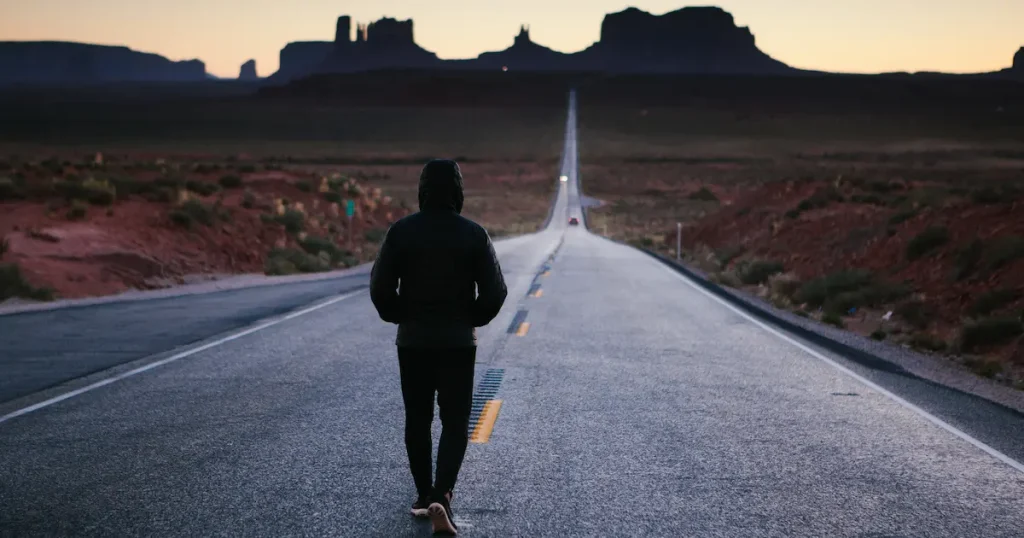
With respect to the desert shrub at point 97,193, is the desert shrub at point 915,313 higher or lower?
lower

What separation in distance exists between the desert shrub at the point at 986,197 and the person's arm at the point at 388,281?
22311 mm

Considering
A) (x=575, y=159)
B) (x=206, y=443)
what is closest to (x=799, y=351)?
(x=206, y=443)

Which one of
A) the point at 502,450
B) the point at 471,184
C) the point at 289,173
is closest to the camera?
the point at 502,450

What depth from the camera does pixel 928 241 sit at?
21375 millimetres

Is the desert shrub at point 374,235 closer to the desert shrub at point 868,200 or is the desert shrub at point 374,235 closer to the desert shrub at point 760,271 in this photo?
the desert shrub at point 760,271

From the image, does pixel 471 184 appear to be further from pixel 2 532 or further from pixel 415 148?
pixel 2 532

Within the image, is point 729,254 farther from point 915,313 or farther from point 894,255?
point 915,313

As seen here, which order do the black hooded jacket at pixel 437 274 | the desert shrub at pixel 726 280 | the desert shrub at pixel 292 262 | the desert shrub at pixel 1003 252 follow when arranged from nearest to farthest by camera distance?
1. the black hooded jacket at pixel 437 274
2. the desert shrub at pixel 1003 252
3. the desert shrub at pixel 726 280
4. the desert shrub at pixel 292 262

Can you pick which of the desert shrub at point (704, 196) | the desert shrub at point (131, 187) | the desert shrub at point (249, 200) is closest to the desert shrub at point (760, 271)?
the desert shrub at point (249, 200)

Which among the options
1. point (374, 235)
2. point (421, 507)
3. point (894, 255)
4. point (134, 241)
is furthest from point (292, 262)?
point (421, 507)

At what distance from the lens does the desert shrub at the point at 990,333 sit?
13914 millimetres

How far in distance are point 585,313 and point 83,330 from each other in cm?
826

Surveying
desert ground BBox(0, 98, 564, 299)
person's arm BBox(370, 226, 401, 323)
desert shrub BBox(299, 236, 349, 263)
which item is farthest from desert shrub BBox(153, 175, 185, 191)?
person's arm BBox(370, 226, 401, 323)

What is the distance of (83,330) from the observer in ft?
46.5
